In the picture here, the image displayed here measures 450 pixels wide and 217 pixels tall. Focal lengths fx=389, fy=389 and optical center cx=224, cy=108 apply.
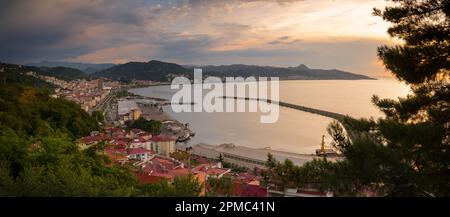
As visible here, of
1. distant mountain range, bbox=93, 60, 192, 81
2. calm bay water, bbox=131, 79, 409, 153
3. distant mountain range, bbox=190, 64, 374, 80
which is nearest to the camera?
calm bay water, bbox=131, 79, 409, 153

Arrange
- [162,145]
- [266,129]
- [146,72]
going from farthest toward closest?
[146,72]
[266,129]
[162,145]

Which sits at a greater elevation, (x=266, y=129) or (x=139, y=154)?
(x=139, y=154)

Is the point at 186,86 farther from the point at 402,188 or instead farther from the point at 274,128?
the point at 402,188

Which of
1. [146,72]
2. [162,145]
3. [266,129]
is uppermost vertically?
[146,72]

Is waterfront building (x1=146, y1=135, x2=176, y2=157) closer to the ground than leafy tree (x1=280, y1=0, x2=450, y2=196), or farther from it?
closer to the ground

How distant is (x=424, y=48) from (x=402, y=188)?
0.79m

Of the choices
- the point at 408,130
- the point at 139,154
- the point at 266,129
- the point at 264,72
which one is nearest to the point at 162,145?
the point at 139,154

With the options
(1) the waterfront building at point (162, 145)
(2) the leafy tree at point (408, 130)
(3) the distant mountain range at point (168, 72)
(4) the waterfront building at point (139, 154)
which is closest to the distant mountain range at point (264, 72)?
(3) the distant mountain range at point (168, 72)

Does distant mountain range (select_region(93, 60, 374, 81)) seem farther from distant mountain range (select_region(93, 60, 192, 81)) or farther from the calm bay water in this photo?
the calm bay water

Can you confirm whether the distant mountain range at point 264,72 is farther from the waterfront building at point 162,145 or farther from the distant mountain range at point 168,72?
the waterfront building at point 162,145

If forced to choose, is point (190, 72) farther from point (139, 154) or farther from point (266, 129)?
point (139, 154)

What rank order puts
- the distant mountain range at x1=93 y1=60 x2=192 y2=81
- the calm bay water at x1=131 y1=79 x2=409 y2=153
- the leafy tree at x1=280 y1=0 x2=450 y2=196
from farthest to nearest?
the distant mountain range at x1=93 y1=60 x2=192 y2=81
the calm bay water at x1=131 y1=79 x2=409 y2=153
the leafy tree at x1=280 y1=0 x2=450 y2=196

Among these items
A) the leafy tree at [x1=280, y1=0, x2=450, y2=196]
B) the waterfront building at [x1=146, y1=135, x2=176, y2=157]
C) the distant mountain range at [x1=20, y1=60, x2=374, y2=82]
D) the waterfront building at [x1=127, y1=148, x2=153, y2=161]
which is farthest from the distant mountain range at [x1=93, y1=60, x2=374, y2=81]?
the leafy tree at [x1=280, y1=0, x2=450, y2=196]
